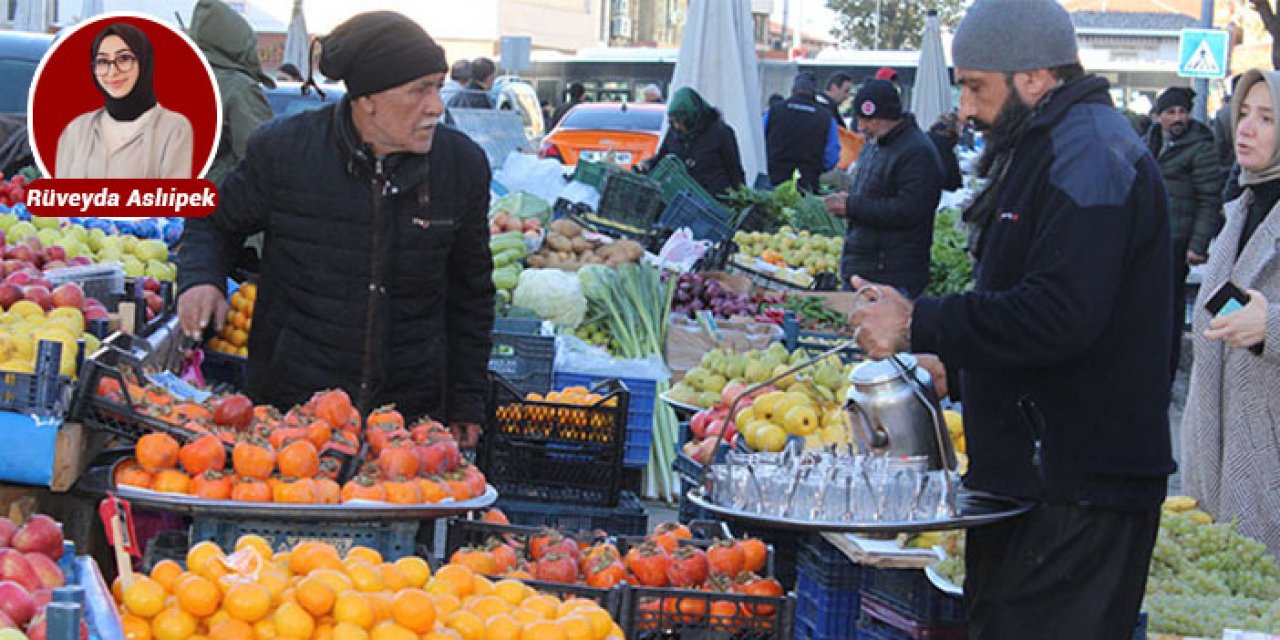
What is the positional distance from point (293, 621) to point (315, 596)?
62 millimetres

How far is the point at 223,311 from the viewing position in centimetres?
476

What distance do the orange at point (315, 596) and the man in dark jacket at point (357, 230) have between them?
167 cm

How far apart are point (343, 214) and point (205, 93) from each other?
3.73 metres

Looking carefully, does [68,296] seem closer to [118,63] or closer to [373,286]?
[373,286]

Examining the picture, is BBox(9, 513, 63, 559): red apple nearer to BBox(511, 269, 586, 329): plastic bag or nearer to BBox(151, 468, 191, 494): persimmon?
BBox(151, 468, 191, 494): persimmon

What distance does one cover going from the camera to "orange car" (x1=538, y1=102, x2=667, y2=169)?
21.9 meters

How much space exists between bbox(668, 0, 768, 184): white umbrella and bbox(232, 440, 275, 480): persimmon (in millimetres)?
11223

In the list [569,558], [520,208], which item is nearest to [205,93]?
[520,208]

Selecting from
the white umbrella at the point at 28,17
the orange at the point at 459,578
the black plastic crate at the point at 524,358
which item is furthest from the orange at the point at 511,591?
the white umbrella at the point at 28,17

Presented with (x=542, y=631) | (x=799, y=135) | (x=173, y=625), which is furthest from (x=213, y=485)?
(x=799, y=135)

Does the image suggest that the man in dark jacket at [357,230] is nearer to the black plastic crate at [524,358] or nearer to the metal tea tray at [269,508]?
the metal tea tray at [269,508]

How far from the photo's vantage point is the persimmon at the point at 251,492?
12.9 feet

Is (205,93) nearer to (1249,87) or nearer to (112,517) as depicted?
(1249,87)

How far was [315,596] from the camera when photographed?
10.2ft
